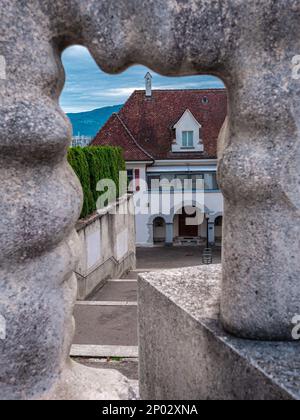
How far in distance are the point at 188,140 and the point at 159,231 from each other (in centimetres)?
586

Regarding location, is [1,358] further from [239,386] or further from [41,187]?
[239,386]

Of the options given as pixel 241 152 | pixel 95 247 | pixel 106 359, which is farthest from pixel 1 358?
pixel 95 247

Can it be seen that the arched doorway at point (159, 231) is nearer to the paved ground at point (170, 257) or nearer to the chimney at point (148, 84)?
the paved ground at point (170, 257)

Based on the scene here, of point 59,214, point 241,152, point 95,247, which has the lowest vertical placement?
point 95,247

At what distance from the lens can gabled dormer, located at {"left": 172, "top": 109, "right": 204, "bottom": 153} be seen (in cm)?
2591

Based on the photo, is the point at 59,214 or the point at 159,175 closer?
the point at 59,214

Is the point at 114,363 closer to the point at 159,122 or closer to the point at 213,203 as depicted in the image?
the point at 213,203

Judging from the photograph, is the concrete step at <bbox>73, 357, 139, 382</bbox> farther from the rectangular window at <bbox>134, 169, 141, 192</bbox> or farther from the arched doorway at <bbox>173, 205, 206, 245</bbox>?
the arched doorway at <bbox>173, 205, 206, 245</bbox>

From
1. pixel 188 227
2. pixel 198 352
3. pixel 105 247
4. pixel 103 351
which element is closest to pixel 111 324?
pixel 103 351

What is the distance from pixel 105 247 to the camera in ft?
50.6

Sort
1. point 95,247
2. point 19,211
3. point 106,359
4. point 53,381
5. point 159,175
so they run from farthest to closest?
point 159,175
point 95,247
point 106,359
point 53,381
point 19,211

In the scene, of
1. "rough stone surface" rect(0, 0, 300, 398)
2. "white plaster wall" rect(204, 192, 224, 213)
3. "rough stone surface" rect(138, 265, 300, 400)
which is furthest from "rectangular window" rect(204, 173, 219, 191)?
"rough stone surface" rect(0, 0, 300, 398)

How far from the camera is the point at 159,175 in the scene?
85.1 ft

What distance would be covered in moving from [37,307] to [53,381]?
0.45 meters
